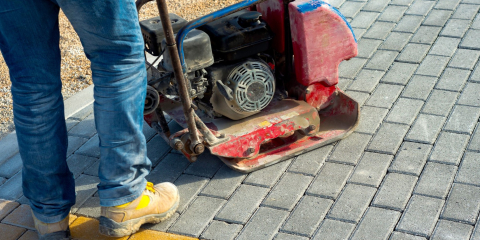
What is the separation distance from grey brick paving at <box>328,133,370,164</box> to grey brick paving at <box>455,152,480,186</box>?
0.52 metres

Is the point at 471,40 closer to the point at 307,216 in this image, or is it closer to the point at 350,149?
the point at 350,149

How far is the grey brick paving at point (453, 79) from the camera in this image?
345cm

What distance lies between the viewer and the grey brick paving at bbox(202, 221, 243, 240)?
250 centimetres

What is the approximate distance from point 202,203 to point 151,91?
24.7 inches

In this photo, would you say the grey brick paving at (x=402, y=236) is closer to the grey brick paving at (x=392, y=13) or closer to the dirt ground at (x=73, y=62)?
the grey brick paving at (x=392, y=13)

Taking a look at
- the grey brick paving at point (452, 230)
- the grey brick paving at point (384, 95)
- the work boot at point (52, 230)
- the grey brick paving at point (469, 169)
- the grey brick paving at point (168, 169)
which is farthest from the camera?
the grey brick paving at point (384, 95)

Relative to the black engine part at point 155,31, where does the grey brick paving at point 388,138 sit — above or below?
below

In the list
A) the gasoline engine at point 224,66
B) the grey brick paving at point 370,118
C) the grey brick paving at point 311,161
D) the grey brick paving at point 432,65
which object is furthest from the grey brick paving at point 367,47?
the gasoline engine at point 224,66

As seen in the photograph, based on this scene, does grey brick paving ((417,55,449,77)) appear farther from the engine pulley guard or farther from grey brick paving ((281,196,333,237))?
grey brick paving ((281,196,333,237))

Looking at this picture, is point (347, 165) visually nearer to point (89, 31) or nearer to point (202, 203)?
point (202, 203)

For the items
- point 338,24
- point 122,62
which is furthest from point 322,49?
point 122,62

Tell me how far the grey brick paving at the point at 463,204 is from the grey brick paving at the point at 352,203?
355mm

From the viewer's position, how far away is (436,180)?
2.67 m

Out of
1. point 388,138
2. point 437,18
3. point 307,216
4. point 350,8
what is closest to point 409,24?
point 437,18
